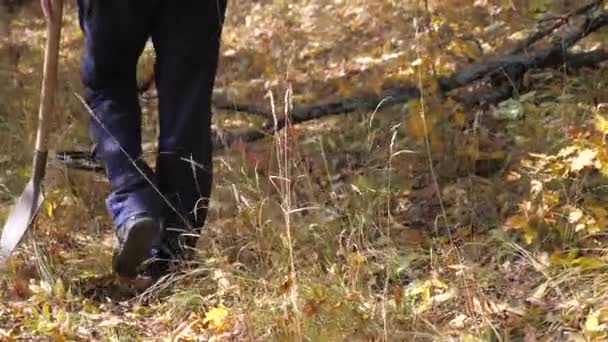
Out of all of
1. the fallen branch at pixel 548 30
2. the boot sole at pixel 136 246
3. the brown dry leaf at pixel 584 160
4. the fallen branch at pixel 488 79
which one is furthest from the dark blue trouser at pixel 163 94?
the fallen branch at pixel 548 30

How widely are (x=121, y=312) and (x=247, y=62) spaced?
9.48 ft

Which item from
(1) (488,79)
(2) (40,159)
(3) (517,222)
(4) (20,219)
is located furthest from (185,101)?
(1) (488,79)

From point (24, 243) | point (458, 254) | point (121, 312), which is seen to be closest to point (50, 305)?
point (121, 312)

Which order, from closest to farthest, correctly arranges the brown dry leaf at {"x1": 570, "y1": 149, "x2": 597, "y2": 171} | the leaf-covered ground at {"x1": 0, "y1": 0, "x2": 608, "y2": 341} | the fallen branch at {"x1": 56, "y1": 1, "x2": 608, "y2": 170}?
the leaf-covered ground at {"x1": 0, "y1": 0, "x2": 608, "y2": 341}
the brown dry leaf at {"x1": 570, "y1": 149, "x2": 597, "y2": 171}
the fallen branch at {"x1": 56, "y1": 1, "x2": 608, "y2": 170}

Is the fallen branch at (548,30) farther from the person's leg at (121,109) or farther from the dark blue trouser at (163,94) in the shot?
the person's leg at (121,109)

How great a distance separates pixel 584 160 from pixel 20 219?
1.85m

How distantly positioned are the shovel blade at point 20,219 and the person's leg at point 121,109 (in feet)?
0.84

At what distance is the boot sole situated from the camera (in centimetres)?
288

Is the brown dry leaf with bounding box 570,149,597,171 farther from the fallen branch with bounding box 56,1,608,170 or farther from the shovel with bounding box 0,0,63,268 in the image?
the shovel with bounding box 0,0,63,268

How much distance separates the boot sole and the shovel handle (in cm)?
54

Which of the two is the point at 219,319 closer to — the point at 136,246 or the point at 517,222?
the point at 136,246

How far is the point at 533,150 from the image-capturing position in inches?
140

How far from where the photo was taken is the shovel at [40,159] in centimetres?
316

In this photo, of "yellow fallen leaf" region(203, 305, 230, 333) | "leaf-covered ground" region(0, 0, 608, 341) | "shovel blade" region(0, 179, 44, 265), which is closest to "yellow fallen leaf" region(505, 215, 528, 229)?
"leaf-covered ground" region(0, 0, 608, 341)
